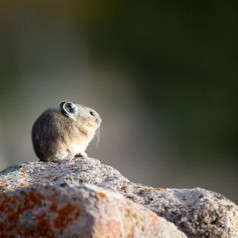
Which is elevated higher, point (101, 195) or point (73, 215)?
point (101, 195)

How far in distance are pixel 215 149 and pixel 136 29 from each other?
619cm

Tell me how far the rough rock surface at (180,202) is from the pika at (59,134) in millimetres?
2816

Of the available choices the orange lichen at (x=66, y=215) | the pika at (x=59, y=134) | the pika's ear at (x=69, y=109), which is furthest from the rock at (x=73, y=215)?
the pika's ear at (x=69, y=109)

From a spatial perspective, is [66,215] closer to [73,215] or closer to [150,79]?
[73,215]

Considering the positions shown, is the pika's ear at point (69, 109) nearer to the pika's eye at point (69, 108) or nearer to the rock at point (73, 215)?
the pika's eye at point (69, 108)

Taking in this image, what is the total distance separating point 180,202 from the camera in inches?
274

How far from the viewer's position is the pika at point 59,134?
10.6 m

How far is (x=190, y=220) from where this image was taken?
6789mm

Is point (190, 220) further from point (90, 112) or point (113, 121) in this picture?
point (113, 121)

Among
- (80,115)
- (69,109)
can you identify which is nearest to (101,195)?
(69,109)

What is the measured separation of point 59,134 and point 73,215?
511 centimetres

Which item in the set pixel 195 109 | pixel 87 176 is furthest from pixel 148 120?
pixel 87 176

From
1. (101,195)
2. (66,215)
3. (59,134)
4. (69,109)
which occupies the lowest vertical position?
(66,215)

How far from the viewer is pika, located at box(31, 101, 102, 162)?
1063 centimetres
